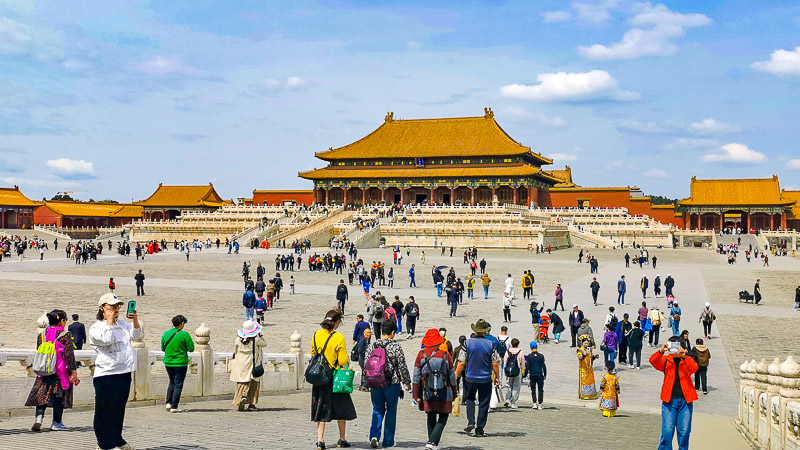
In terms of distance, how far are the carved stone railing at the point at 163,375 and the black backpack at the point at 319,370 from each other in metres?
3.84

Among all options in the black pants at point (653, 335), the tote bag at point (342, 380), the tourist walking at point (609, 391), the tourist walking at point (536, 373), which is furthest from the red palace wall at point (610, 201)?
the tote bag at point (342, 380)

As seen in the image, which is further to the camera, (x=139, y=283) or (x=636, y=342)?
(x=139, y=283)

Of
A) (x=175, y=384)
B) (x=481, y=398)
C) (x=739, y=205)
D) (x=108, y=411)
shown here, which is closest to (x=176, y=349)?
(x=175, y=384)

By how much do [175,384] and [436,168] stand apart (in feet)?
238

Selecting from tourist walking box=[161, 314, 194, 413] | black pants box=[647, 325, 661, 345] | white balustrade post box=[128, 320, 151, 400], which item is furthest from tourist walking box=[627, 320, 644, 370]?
white balustrade post box=[128, 320, 151, 400]

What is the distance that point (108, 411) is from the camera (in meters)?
6.85

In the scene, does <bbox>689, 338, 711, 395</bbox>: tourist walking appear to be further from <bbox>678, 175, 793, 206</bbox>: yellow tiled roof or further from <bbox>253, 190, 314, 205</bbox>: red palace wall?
<bbox>253, 190, 314, 205</bbox>: red palace wall

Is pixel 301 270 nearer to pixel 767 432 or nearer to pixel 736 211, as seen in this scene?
pixel 767 432

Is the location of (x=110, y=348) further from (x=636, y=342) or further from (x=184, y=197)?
(x=184, y=197)

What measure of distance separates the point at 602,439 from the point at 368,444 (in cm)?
321

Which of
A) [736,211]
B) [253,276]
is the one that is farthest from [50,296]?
[736,211]

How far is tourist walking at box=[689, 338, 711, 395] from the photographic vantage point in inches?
521

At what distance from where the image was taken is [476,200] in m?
79.9

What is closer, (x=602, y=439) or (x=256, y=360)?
(x=602, y=439)
